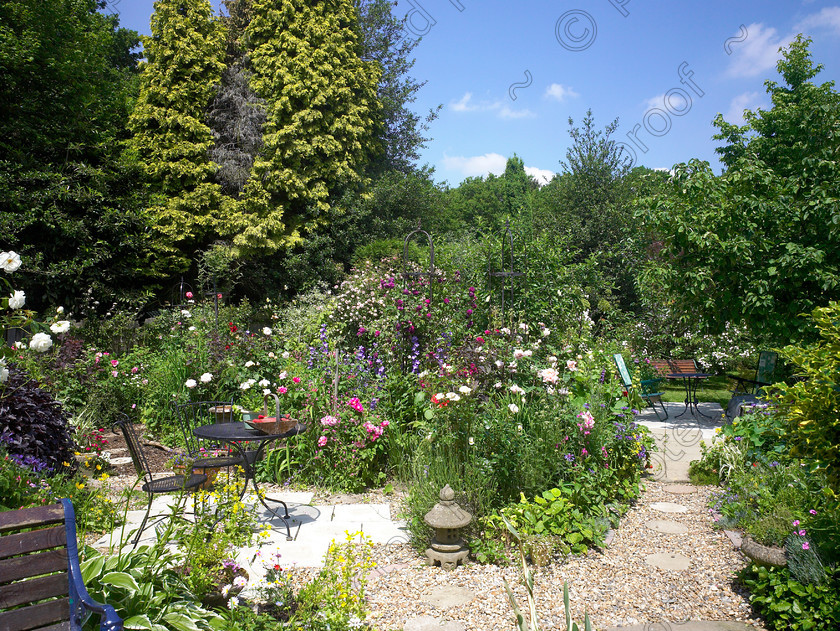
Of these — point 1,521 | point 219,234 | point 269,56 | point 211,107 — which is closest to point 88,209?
point 219,234

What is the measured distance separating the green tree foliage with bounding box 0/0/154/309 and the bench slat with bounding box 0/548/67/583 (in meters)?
8.35

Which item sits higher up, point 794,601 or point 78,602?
point 78,602

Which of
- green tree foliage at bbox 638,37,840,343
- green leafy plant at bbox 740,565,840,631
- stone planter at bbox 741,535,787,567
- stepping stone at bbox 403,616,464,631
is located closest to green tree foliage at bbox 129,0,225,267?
green tree foliage at bbox 638,37,840,343

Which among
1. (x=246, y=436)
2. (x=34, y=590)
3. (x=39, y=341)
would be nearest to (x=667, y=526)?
(x=246, y=436)

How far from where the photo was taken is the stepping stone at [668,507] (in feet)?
13.6

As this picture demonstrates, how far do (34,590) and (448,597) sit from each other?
6.01 ft

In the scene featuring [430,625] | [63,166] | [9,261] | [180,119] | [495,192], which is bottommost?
[430,625]

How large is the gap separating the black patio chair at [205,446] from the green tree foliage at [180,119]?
7.08m

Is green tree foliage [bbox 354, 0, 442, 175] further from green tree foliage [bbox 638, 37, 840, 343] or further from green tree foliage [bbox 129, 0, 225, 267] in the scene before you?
green tree foliage [bbox 638, 37, 840, 343]

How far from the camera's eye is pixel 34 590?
1685 mm

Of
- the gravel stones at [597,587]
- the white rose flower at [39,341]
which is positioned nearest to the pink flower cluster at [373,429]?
the gravel stones at [597,587]

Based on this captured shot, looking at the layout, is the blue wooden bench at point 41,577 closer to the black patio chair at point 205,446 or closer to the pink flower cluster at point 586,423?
the black patio chair at point 205,446

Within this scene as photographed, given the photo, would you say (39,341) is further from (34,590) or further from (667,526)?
(667,526)

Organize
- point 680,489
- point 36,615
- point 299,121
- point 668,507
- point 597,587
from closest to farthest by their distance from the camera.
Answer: point 36,615 < point 597,587 < point 668,507 < point 680,489 < point 299,121
